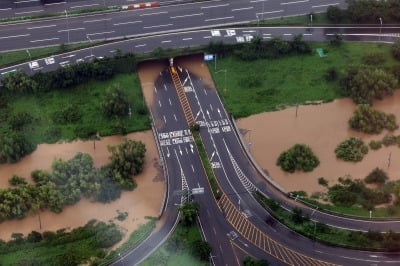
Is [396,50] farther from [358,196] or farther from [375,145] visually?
[358,196]

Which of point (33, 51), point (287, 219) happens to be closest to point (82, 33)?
point (33, 51)

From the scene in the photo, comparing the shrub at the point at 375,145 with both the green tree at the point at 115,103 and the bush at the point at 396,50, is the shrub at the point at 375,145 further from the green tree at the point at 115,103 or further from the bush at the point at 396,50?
the green tree at the point at 115,103

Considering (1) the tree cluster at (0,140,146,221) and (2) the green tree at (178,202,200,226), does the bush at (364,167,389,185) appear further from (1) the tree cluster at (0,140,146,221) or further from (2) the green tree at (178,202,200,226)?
(1) the tree cluster at (0,140,146,221)

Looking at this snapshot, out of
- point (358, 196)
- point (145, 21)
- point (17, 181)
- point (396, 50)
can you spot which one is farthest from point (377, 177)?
point (17, 181)

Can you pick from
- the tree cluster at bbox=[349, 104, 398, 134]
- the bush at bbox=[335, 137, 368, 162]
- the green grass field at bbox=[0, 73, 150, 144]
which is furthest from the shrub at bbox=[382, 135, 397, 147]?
the green grass field at bbox=[0, 73, 150, 144]

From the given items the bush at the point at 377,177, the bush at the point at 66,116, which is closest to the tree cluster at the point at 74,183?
the bush at the point at 66,116

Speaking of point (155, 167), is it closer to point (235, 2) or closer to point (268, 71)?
point (268, 71)
